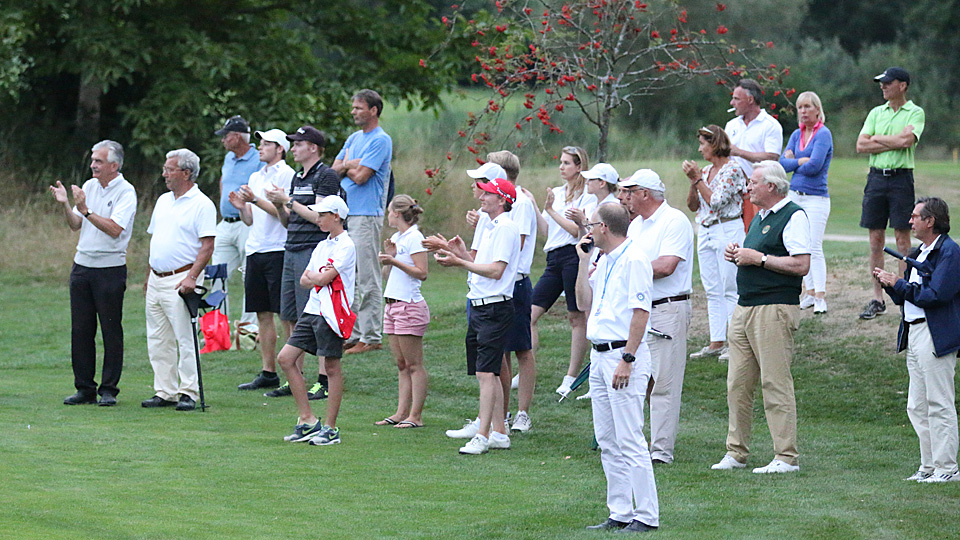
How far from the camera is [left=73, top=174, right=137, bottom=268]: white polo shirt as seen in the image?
34.2 feet

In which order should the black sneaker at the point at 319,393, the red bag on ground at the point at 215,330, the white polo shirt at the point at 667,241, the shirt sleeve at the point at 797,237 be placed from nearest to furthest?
the shirt sleeve at the point at 797,237, the white polo shirt at the point at 667,241, the black sneaker at the point at 319,393, the red bag on ground at the point at 215,330

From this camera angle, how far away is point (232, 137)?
39.5ft

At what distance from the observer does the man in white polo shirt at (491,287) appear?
8.38 metres

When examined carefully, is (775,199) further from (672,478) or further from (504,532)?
(504,532)

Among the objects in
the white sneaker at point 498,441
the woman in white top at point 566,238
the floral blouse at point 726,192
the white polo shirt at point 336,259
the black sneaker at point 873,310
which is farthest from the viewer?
the black sneaker at point 873,310

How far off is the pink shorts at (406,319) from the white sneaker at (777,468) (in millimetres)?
2894

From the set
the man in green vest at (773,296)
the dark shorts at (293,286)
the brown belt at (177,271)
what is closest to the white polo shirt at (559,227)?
the dark shorts at (293,286)

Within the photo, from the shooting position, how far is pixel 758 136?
11.2 meters

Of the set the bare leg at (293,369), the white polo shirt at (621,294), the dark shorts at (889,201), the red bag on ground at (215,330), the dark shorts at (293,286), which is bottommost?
the red bag on ground at (215,330)

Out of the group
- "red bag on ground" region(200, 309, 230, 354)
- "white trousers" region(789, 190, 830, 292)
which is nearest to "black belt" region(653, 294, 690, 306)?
"white trousers" region(789, 190, 830, 292)

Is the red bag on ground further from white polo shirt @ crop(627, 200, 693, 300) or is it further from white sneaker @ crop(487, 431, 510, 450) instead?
white polo shirt @ crop(627, 200, 693, 300)

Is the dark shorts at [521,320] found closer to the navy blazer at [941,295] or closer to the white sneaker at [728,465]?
the white sneaker at [728,465]

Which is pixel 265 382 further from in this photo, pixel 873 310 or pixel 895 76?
pixel 895 76

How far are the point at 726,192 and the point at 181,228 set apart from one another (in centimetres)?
477
